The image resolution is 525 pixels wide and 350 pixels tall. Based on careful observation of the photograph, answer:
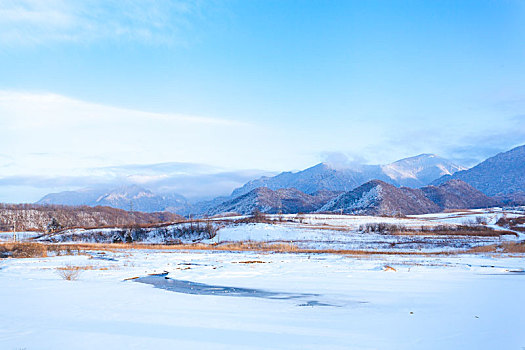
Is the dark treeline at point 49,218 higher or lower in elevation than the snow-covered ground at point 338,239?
higher

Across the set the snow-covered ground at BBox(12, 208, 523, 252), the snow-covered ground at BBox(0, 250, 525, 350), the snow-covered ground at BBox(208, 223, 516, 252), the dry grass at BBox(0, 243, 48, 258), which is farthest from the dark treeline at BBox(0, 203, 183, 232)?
the snow-covered ground at BBox(0, 250, 525, 350)

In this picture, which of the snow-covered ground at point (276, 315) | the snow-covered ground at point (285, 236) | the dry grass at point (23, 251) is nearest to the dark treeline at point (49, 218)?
the snow-covered ground at point (285, 236)

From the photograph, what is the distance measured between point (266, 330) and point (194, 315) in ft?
9.08

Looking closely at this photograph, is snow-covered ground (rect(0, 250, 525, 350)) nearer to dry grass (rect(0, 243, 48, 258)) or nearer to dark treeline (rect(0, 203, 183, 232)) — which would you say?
dry grass (rect(0, 243, 48, 258))

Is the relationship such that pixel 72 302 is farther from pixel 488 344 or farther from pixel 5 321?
pixel 488 344

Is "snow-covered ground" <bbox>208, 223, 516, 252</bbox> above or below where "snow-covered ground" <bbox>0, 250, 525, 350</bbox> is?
below

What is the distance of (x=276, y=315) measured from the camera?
1183 centimetres

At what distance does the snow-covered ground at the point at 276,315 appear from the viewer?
881 cm

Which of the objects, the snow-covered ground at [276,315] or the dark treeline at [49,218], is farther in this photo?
the dark treeline at [49,218]

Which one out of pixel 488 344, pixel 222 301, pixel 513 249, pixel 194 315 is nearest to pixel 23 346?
pixel 194 315

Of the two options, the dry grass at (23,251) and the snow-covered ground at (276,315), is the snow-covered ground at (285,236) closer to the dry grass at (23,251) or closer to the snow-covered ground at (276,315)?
the dry grass at (23,251)

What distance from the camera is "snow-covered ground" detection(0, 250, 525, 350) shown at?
881cm

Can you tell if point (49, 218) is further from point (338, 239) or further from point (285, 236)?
point (338, 239)

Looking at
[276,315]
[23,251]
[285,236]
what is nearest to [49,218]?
[285,236]
